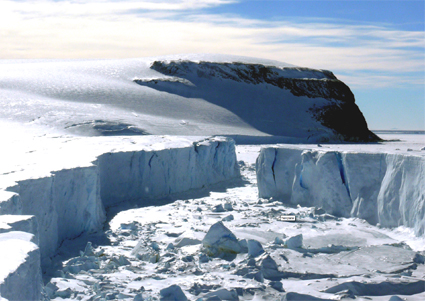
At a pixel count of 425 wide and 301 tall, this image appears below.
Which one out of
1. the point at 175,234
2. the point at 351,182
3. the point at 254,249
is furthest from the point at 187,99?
the point at 254,249

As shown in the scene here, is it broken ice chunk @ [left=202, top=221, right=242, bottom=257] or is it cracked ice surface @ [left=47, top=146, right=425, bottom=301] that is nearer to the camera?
cracked ice surface @ [left=47, top=146, right=425, bottom=301]

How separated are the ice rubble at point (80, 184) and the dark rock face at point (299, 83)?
73.3 ft

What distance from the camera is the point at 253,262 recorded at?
4.91 m

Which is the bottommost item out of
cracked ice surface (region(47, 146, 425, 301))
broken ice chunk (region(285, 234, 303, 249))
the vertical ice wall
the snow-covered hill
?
cracked ice surface (region(47, 146, 425, 301))

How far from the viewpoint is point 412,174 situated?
5.91 metres

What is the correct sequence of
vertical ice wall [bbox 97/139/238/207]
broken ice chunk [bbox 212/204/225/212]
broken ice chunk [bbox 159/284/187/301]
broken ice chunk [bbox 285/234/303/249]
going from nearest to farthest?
broken ice chunk [bbox 159/284/187/301] < broken ice chunk [bbox 285/234/303/249] < broken ice chunk [bbox 212/204/225/212] < vertical ice wall [bbox 97/139/238/207]

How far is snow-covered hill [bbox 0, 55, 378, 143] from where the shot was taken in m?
22.1

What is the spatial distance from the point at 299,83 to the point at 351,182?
1143 inches

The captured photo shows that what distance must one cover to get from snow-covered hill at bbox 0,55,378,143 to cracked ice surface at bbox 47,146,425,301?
1389 centimetres

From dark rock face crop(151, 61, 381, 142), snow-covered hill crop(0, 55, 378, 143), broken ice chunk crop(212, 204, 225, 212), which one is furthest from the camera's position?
dark rock face crop(151, 61, 381, 142)

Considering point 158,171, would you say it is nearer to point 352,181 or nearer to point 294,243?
point 352,181

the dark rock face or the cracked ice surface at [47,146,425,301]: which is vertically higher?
the dark rock face

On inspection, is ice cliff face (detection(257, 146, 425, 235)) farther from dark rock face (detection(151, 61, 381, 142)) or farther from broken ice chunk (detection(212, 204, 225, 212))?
dark rock face (detection(151, 61, 381, 142))

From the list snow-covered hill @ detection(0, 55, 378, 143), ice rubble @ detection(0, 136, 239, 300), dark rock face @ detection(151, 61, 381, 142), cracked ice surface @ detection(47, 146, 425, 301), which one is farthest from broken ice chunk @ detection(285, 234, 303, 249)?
dark rock face @ detection(151, 61, 381, 142)
